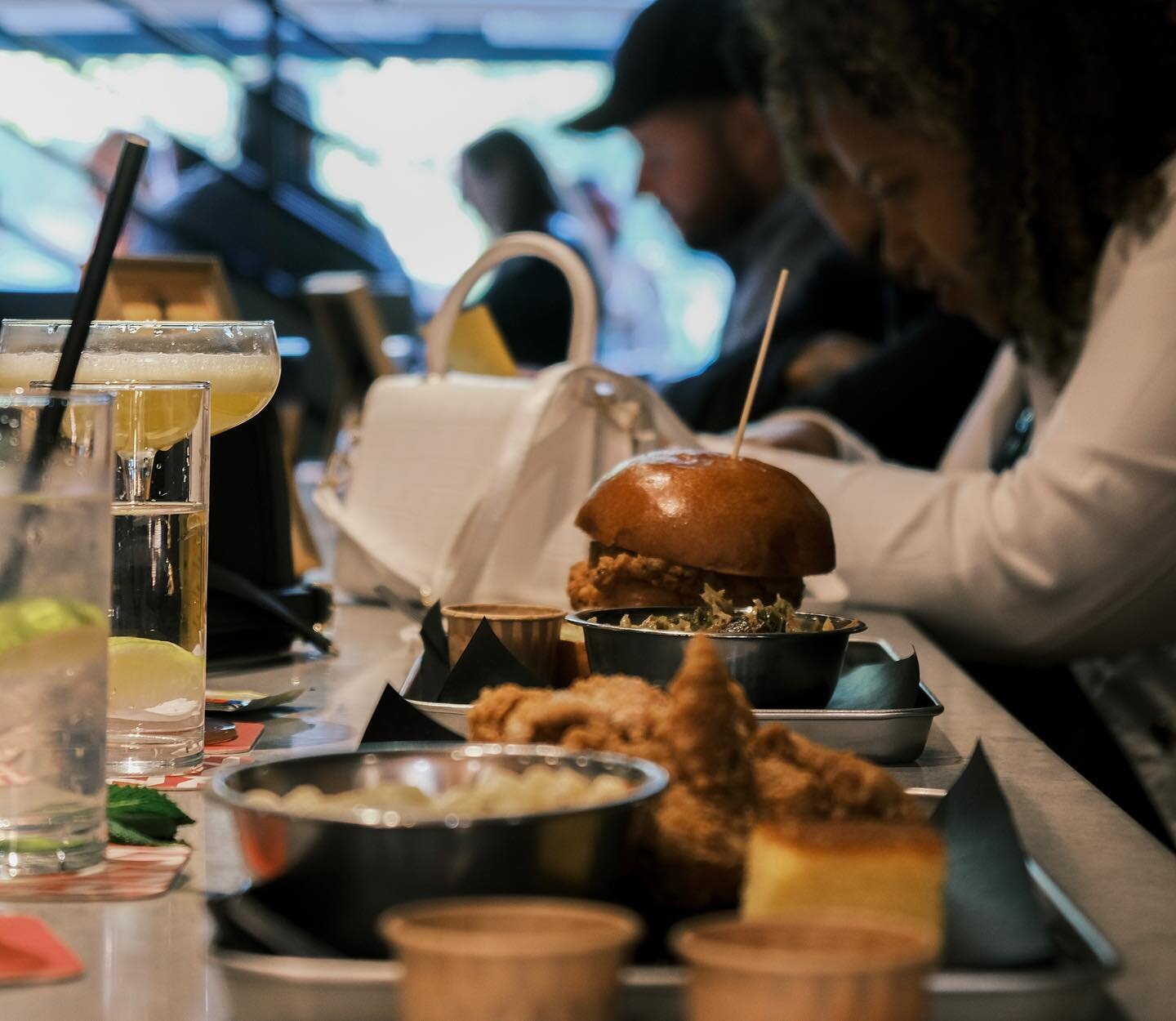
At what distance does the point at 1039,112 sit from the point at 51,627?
1708 mm

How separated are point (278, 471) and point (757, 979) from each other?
1.22 metres

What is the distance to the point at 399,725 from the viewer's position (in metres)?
0.84

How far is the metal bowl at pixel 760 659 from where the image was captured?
3.31 ft

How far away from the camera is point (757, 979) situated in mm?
412

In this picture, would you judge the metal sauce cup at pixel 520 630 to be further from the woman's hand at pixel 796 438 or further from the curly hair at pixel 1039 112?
the curly hair at pixel 1039 112

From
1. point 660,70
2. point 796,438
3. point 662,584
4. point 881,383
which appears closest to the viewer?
point 662,584

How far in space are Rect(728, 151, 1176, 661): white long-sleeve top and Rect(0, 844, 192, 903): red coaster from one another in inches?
50.7

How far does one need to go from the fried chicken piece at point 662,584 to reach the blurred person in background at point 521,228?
10.1 feet

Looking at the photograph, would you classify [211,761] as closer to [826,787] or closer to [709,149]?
[826,787]

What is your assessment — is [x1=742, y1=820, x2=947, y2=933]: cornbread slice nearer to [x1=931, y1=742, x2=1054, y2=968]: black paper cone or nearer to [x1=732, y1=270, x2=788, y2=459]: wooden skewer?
A: [x1=931, y1=742, x2=1054, y2=968]: black paper cone

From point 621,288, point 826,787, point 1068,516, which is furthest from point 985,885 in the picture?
point 621,288

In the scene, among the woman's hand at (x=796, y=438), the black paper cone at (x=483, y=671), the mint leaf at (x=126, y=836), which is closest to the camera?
the mint leaf at (x=126, y=836)

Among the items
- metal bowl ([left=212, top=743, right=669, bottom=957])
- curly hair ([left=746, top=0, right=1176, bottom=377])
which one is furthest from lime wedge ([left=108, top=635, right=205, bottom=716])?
curly hair ([left=746, top=0, right=1176, bottom=377])

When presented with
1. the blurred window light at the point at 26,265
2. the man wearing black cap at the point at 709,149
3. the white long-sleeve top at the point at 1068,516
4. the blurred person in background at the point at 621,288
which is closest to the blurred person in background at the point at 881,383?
the man wearing black cap at the point at 709,149
